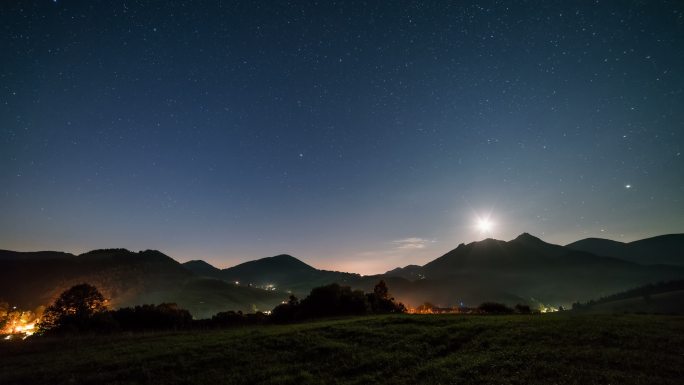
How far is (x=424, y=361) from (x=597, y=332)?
11.8 metres

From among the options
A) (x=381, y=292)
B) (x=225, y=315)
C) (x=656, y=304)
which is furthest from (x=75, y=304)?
(x=656, y=304)

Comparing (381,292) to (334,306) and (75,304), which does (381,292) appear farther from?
(75,304)

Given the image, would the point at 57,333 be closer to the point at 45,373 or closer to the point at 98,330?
the point at 98,330

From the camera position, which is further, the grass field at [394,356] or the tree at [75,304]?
the tree at [75,304]

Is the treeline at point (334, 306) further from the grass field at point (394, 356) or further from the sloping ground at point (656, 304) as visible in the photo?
the sloping ground at point (656, 304)

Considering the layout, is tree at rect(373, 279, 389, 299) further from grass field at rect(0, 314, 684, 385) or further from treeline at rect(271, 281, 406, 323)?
grass field at rect(0, 314, 684, 385)

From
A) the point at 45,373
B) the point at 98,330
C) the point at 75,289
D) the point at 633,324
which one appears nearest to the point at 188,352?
the point at 45,373

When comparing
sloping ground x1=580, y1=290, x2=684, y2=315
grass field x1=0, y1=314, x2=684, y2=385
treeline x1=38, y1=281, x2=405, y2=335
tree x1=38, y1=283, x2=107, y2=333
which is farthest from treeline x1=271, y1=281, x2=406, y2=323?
sloping ground x1=580, y1=290, x2=684, y2=315

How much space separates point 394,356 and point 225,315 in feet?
99.5

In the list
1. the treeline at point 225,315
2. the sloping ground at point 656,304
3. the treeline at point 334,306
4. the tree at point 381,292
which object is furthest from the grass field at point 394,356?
the sloping ground at point 656,304

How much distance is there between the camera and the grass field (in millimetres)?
15938

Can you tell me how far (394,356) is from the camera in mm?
20156

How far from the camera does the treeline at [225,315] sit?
4071cm

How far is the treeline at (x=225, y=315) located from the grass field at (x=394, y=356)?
12089 mm
